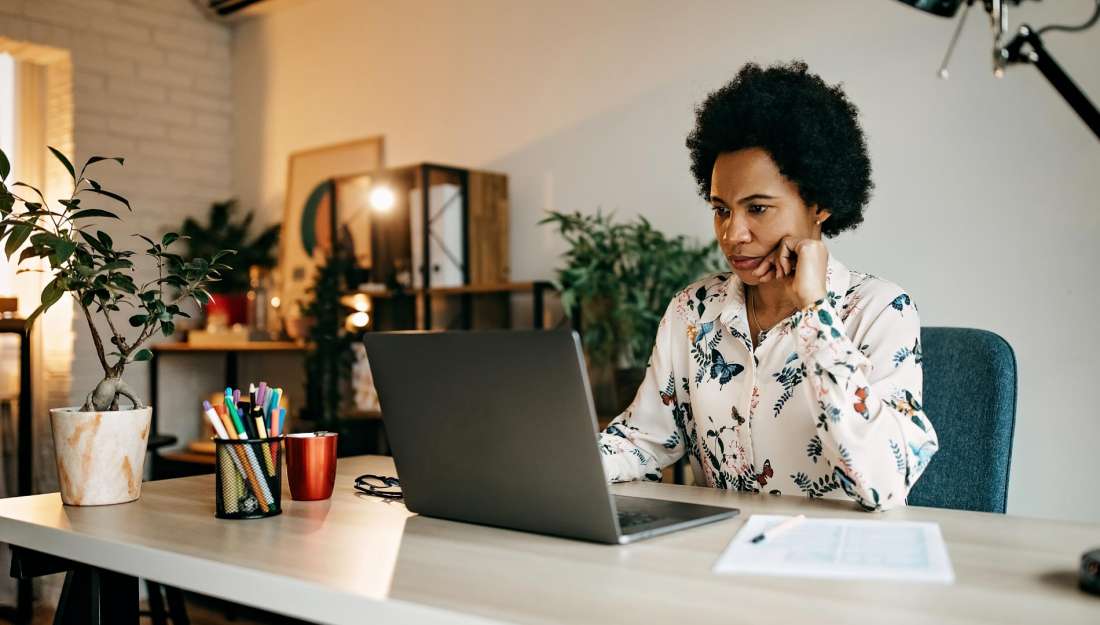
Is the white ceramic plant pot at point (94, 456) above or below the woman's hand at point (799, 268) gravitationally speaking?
below

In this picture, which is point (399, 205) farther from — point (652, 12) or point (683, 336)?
point (683, 336)

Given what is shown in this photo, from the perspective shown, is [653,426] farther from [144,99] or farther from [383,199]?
[144,99]

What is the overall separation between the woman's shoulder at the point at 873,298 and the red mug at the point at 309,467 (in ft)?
2.90

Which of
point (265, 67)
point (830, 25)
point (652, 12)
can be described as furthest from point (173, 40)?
point (830, 25)

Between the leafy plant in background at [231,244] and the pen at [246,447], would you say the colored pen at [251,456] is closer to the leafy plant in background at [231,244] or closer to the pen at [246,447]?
the pen at [246,447]

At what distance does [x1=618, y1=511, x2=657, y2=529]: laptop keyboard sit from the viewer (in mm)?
1121

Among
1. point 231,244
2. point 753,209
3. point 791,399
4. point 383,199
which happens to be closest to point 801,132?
point 753,209

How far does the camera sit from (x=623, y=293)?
2.73 m

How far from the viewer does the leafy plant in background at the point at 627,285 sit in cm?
272

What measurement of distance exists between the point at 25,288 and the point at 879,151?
3414 millimetres

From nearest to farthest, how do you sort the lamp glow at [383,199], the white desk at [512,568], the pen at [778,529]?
the white desk at [512,568] < the pen at [778,529] < the lamp glow at [383,199]

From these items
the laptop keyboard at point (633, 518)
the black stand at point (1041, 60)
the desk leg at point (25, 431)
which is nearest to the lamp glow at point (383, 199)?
the desk leg at point (25, 431)

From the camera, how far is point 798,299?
144cm

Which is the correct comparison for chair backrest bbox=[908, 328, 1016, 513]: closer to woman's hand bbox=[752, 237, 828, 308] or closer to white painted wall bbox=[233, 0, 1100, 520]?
woman's hand bbox=[752, 237, 828, 308]
